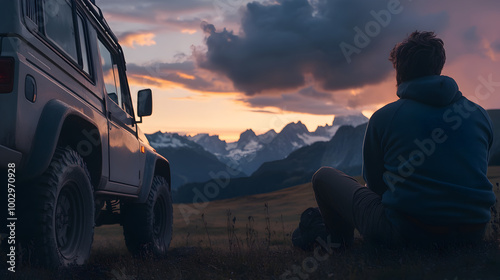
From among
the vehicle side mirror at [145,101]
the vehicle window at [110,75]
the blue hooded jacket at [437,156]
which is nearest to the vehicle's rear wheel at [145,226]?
the vehicle side mirror at [145,101]

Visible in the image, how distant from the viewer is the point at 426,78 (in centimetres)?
352

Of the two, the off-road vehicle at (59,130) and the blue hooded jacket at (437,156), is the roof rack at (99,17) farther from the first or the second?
the blue hooded jacket at (437,156)

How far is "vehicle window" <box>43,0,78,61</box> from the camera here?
3971 mm

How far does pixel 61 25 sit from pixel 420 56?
328cm

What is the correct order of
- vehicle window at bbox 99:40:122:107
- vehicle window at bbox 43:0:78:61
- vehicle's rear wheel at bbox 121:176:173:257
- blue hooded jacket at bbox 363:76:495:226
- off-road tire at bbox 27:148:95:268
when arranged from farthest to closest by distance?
vehicle's rear wheel at bbox 121:176:173:257
vehicle window at bbox 99:40:122:107
vehicle window at bbox 43:0:78:61
off-road tire at bbox 27:148:95:268
blue hooded jacket at bbox 363:76:495:226

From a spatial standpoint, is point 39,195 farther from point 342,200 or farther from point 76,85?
point 342,200

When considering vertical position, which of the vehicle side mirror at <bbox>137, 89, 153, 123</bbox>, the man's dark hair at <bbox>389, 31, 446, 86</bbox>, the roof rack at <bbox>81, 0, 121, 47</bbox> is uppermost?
the roof rack at <bbox>81, 0, 121, 47</bbox>

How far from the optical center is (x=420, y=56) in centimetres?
362

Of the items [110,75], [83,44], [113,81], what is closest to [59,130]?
[83,44]

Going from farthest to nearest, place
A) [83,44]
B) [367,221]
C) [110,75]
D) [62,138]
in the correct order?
[110,75] → [83,44] → [62,138] → [367,221]

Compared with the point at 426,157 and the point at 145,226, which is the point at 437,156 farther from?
the point at 145,226

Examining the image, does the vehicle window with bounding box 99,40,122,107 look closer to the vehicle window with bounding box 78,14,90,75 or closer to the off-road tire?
the vehicle window with bounding box 78,14,90,75

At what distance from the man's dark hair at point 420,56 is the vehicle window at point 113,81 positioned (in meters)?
3.58

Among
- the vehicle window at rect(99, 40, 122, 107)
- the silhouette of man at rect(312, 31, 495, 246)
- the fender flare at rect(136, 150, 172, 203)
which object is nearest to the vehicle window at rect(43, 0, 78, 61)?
the vehicle window at rect(99, 40, 122, 107)
